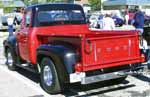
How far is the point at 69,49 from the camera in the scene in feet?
24.9

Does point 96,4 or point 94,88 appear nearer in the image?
point 94,88

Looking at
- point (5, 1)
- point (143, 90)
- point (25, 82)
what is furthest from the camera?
point (5, 1)

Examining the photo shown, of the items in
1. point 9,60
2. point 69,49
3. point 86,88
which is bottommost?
point 86,88

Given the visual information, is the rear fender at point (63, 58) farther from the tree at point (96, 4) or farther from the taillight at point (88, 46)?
the tree at point (96, 4)

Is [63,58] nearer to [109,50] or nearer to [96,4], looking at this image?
[109,50]

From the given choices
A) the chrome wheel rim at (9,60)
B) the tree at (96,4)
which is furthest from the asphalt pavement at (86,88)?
the tree at (96,4)

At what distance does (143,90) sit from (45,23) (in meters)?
2.90

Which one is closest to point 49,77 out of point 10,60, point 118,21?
point 10,60

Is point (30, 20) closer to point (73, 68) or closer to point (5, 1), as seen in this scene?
point (73, 68)

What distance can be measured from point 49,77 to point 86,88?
3.52 ft

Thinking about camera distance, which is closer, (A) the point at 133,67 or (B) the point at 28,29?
(A) the point at 133,67

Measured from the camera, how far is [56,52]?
25.3 feet

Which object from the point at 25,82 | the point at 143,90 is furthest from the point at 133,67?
the point at 25,82

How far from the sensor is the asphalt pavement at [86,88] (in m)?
Result: 8.26
